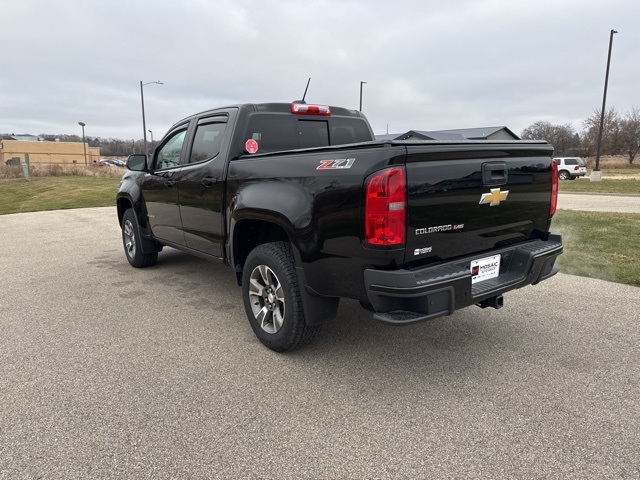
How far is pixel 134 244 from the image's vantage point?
6.23m

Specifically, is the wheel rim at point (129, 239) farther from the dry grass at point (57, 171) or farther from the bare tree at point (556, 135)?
the bare tree at point (556, 135)

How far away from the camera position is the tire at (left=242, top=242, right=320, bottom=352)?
3.25 m

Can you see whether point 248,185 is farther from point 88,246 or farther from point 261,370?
point 88,246

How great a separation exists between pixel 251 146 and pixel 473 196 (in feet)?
6.79

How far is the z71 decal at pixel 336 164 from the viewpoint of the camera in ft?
8.93

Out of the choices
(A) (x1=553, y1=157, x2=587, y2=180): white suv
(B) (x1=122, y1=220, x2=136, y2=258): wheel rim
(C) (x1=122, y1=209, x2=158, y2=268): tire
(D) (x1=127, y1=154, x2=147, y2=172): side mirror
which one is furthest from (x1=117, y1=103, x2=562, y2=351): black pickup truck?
(A) (x1=553, y1=157, x2=587, y2=180): white suv

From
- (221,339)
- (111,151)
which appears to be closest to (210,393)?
(221,339)

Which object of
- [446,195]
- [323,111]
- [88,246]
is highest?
[323,111]

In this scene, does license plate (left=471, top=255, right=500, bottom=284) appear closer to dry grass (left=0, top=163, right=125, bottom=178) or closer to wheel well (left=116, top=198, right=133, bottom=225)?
wheel well (left=116, top=198, right=133, bottom=225)

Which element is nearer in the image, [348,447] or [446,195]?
[348,447]

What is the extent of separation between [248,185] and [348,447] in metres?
2.09

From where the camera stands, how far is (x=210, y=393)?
291 cm

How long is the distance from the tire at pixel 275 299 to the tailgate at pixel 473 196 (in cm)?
97

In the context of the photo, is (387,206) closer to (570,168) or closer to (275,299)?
(275,299)
